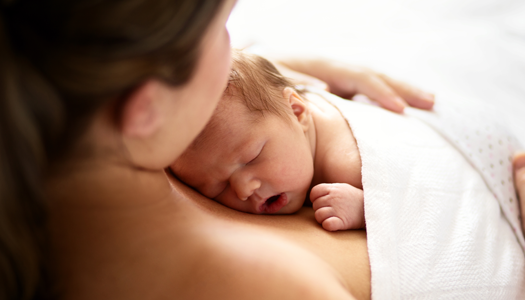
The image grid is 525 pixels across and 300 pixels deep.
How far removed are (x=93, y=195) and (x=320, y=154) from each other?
69cm

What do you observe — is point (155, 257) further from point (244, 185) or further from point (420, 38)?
point (420, 38)

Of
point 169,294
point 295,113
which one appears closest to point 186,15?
point 169,294

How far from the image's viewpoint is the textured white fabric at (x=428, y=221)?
91cm

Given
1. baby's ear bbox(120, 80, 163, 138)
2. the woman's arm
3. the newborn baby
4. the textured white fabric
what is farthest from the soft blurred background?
baby's ear bbox(120, 80, 163, 138)

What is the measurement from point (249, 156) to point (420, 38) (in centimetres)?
121

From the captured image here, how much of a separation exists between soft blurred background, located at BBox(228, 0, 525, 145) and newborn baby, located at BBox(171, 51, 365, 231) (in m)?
0.63

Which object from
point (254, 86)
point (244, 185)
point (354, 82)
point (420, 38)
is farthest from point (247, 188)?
point (420, 38)

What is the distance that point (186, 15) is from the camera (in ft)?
1.83

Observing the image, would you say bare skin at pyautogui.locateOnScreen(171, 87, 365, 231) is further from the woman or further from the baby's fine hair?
the woman

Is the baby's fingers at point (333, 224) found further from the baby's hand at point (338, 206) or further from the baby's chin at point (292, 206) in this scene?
the baby's chin at point (292, 206)

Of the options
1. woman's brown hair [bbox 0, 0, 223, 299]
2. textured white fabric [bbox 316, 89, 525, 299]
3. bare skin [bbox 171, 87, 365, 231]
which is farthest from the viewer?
bare skin [bbox 171, 87, 365, 231]

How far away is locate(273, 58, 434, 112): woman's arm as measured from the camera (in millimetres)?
1412

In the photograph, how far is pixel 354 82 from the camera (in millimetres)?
1516

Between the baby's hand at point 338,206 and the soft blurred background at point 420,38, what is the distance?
65 centimetres
